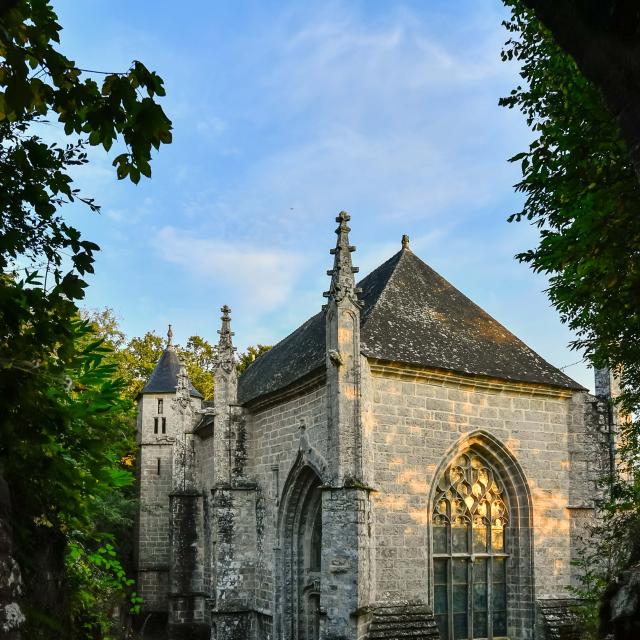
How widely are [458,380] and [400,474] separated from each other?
7.80 ft

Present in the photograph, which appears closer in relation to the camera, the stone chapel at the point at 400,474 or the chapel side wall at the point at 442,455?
the stone chapel at the point at 400,474

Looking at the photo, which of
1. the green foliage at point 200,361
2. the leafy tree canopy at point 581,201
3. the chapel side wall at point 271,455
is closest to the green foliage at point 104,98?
the leafy tree canopy at point 581,201

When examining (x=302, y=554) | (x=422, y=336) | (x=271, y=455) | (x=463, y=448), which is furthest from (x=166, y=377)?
(x=463, y=448)

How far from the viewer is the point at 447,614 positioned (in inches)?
559

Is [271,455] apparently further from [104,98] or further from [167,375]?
Answer: [167,375]

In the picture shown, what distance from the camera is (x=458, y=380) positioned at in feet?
48.6

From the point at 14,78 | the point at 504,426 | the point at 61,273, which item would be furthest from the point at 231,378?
the point at 14,78

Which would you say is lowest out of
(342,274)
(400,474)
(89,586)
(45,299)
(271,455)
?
(89,586)

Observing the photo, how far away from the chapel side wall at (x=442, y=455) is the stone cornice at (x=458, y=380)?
2.5 inches

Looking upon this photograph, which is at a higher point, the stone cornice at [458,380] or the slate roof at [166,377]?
the slate roof at [166,377]

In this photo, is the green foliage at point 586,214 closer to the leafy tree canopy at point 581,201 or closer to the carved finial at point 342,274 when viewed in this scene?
the leafy tree canopy at point 581,201

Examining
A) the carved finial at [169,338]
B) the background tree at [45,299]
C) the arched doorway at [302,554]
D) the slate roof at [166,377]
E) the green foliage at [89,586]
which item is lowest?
the arched doorway at [302,554]

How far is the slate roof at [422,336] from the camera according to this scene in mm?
14711

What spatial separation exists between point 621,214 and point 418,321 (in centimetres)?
923
